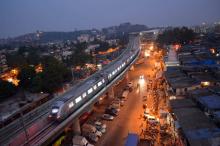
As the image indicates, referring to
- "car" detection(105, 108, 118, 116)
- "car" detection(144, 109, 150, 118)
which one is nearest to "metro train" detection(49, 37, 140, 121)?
"car" detection(105, 108, 118, 116)

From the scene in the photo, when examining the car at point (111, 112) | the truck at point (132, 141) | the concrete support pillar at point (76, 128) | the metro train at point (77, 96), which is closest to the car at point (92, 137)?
the concrete support pillar at point (76, 128)

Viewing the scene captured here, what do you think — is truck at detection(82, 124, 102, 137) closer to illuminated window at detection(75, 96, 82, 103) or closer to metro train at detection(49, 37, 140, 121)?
metro train at detection(49, 37, 140, 121)

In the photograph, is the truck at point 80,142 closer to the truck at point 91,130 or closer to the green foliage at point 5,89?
the truck at point 91,130

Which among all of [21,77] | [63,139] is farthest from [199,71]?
[21,77]

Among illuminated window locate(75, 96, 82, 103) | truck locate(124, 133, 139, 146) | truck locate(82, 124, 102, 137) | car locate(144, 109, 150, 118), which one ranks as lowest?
truck locate(82, 124, 102, 137)

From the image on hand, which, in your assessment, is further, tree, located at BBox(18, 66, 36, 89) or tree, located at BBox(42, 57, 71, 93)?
→ tree, located at BBox(18, 66, 36, 89)

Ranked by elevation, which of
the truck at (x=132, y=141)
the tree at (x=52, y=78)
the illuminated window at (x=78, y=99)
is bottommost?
the truck at (x=132, y=141)

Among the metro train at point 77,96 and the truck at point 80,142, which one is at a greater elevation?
the metro train at point 77,96

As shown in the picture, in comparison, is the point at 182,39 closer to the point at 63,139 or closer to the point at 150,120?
the point at 150,120

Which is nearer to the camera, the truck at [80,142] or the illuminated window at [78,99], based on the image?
the truck at [80,142]

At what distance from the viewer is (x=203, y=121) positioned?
18.4m

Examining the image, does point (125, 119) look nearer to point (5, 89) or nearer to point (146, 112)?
point (146, 112)

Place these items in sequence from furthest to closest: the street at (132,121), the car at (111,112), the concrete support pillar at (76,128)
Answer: the car at (111,112) → the concrete support pillar at (76,128) → the street at (132,121)

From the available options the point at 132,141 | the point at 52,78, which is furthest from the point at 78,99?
the point at 52,78
